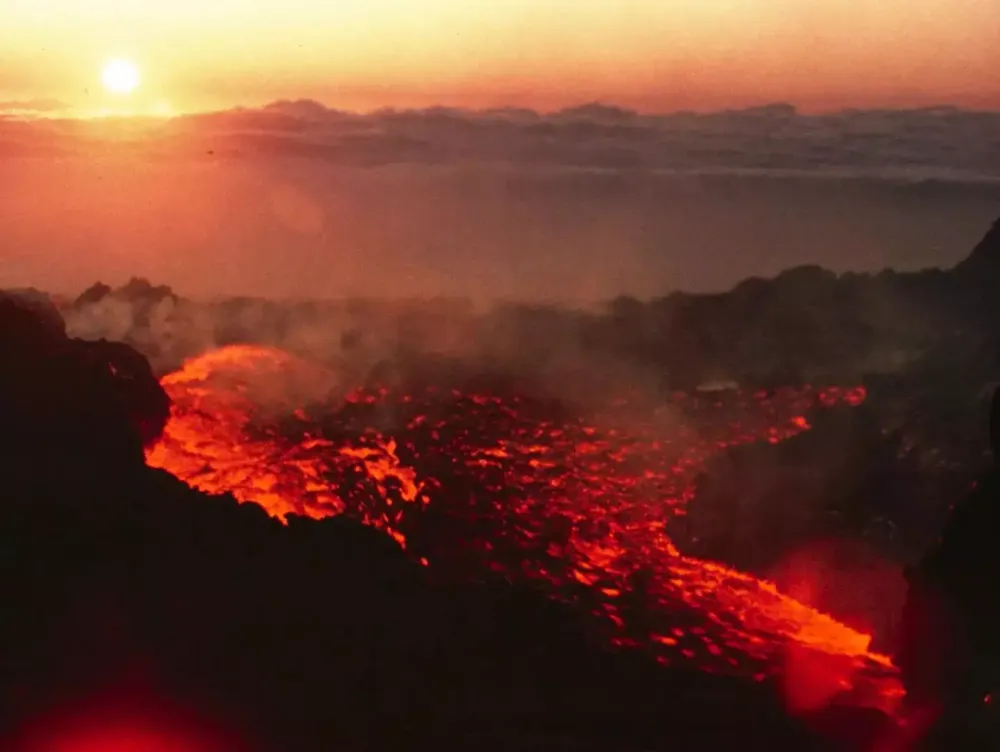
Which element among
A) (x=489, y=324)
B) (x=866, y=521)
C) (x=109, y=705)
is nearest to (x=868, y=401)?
(x=866, y=521)

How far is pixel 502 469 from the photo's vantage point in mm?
2287

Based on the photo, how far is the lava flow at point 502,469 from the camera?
2.20 metres

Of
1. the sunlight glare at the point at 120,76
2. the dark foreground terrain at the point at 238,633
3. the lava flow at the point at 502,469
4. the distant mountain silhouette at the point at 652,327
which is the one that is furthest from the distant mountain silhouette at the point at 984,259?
the sunlight glare at the point at 120,76

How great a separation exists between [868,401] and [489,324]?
1.11m

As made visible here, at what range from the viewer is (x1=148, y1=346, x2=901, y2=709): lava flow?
2197mm

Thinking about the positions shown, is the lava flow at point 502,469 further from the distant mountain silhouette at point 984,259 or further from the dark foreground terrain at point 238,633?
the distant mountain silhouette at point 984,259

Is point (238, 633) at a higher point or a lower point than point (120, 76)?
lower

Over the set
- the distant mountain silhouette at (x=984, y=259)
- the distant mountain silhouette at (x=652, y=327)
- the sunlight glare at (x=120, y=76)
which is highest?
the sunlight glare at (x=120, y=76)

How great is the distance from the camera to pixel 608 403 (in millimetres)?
2309

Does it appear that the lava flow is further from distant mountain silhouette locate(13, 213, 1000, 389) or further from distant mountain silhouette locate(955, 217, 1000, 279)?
distant mountain silhouette locate(955, 217, 1000, 279)

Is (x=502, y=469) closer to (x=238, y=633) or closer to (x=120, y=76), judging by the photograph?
(x=238, y=633)

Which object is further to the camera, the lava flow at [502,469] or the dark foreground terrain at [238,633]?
the lava flow at [502,469]

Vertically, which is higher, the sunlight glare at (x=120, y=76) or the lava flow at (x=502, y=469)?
the sunlight glare at (x=120, y=76)

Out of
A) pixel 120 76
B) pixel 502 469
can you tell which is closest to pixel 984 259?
pixel 502 469
